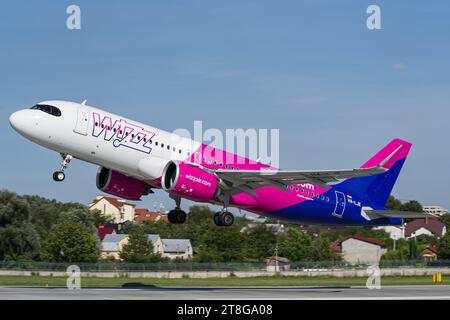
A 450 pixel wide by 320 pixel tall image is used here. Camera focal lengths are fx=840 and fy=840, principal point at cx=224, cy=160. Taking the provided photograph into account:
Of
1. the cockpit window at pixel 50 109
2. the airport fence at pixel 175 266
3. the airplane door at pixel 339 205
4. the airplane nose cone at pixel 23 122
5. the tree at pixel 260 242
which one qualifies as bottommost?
the airport fence at pixel 175 266

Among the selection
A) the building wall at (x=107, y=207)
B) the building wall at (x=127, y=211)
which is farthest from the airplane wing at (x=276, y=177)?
the building wall at (x=127, y=211)

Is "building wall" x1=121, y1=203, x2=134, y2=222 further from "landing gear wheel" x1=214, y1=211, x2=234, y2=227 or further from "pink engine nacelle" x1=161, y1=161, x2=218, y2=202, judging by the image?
"pink engine nacelle" x1=161, y1=161, x2=218, y2=202

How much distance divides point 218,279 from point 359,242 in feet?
105

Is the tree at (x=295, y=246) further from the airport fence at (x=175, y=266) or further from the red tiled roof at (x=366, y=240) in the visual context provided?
the red tiled roof at (x=366, y=240)

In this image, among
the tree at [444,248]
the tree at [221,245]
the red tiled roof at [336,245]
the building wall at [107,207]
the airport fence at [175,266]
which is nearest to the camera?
the airport fence at [175,266]

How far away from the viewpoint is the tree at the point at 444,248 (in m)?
93.1

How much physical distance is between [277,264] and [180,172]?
109 ft

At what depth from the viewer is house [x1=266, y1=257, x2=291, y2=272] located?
68.3 metres

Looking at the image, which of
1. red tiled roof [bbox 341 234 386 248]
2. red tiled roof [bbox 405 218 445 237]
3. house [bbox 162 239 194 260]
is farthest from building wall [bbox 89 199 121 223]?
red tiled roof [bbox 341 234 386 248]

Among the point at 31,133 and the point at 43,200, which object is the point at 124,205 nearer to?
the point at 43,200

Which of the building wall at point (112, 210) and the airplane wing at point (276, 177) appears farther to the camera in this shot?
the building wall at point (112, 210)

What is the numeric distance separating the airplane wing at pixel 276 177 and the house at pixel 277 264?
25.1m

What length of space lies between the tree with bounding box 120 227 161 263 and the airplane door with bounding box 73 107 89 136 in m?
41.8
